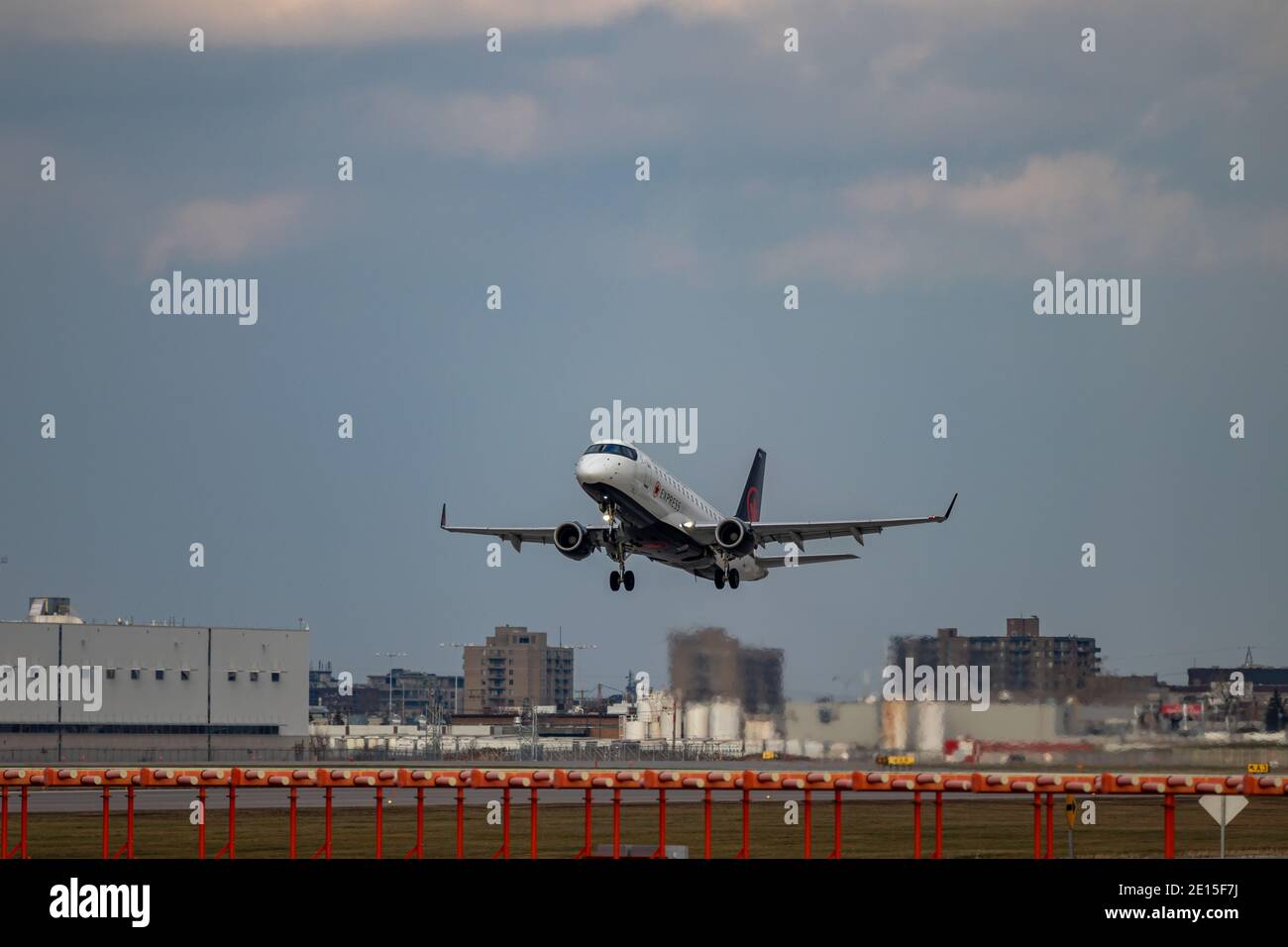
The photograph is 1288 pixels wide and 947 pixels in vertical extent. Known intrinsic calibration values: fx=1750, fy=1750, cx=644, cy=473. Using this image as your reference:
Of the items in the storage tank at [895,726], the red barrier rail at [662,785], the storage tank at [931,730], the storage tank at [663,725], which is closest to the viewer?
the red barrier rail at [662,785]

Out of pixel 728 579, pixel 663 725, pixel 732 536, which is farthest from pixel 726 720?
pixel 732 536

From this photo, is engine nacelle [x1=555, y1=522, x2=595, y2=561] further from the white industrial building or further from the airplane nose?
the white industrial building

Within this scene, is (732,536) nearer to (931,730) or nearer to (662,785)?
(931,730)

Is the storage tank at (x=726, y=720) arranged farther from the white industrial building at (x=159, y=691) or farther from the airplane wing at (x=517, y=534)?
the white industrial building at (x=159, y=691)

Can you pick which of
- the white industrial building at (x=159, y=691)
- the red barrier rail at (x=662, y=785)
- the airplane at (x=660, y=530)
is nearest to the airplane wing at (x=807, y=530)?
the airplane at (x=660, y=530)

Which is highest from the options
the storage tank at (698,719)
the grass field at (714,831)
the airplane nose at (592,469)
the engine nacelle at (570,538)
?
the airplane nose at (592,469)

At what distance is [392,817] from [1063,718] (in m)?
28.0

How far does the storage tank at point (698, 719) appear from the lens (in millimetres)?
79125

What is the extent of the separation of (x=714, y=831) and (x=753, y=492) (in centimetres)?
4224

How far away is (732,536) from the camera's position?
2657 inches

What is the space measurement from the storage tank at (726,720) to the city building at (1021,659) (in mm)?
7985

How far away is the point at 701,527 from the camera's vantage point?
6862cm
